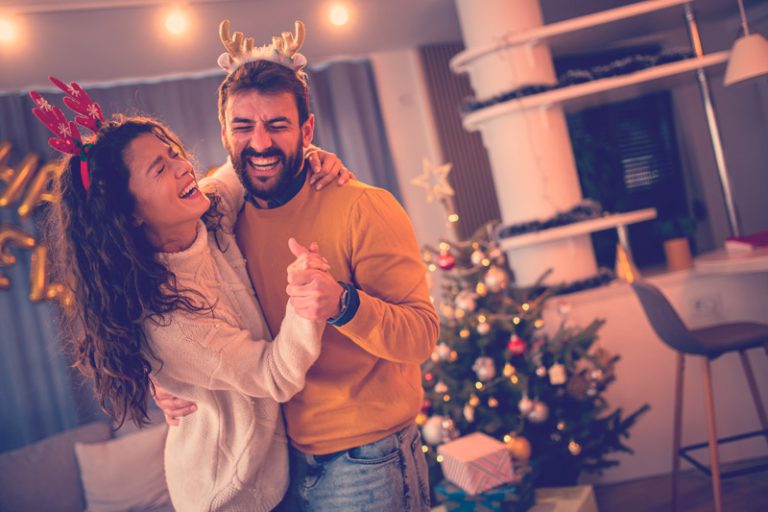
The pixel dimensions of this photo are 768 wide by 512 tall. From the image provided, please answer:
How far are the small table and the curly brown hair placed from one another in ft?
7.43

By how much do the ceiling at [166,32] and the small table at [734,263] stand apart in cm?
144

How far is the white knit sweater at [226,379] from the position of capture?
1.34 meters

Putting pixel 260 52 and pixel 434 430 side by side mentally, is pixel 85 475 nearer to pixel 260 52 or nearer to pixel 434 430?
pixel 434 430

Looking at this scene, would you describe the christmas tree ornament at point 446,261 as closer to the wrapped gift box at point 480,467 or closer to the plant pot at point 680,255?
the wrapped gift box at point 480,467

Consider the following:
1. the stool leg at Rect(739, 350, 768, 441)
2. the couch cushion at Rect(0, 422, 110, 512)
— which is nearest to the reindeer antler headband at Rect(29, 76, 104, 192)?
the couch cushion at Rect(0, 422, 110, 512)

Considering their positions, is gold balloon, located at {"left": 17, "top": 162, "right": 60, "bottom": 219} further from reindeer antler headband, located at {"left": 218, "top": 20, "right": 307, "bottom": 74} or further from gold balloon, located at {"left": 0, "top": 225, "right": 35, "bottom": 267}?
reindeer antler headband, located at {"left": 218, "top": 20, "right": 307, "bottom": 74}

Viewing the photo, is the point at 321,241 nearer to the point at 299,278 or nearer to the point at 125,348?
the point at 299,278

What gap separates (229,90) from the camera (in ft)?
5.01

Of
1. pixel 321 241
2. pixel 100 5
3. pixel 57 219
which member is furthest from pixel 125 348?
pixel 100 5

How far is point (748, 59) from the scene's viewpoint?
305 centimetres

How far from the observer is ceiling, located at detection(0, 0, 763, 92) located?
9.47 ft

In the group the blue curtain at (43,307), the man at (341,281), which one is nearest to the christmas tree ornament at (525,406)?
the man at (341,281)

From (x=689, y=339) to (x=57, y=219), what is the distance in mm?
2226

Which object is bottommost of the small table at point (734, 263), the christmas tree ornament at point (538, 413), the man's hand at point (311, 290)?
the christmas tree ornament at point (538, 413)
